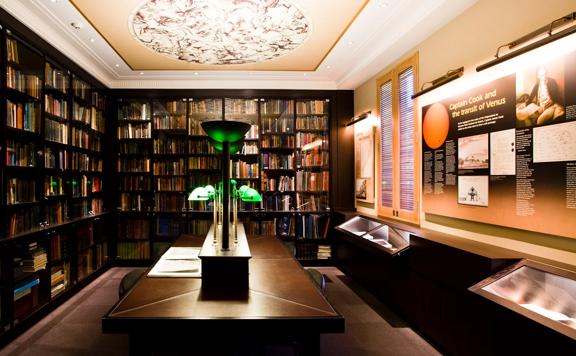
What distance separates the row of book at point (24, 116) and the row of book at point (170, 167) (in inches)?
88.3

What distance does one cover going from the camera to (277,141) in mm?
6070

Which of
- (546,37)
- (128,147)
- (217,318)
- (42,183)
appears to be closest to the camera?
(217,318)

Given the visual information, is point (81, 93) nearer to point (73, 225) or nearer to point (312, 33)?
point (73, 225)

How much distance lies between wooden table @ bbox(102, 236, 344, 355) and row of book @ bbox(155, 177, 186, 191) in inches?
160

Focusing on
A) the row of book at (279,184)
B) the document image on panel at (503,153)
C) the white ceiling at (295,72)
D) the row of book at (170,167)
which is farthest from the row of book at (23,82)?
the document image on panel at (503,153)

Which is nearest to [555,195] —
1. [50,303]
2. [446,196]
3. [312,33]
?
[446,196]

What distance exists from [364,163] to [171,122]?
11.3 feet

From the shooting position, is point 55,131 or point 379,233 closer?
point 55,131

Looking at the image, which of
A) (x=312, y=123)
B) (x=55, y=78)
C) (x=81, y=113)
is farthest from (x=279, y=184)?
(x=55, y=78)

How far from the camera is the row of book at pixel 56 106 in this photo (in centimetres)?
397

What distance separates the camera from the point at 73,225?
4480 mm

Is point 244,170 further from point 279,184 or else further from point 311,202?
point 311,202

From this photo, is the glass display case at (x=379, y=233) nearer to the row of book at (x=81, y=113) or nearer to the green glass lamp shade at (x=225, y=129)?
the green glass lamp shade at (x=225, y=129)

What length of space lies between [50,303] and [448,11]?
5243 millimetres
